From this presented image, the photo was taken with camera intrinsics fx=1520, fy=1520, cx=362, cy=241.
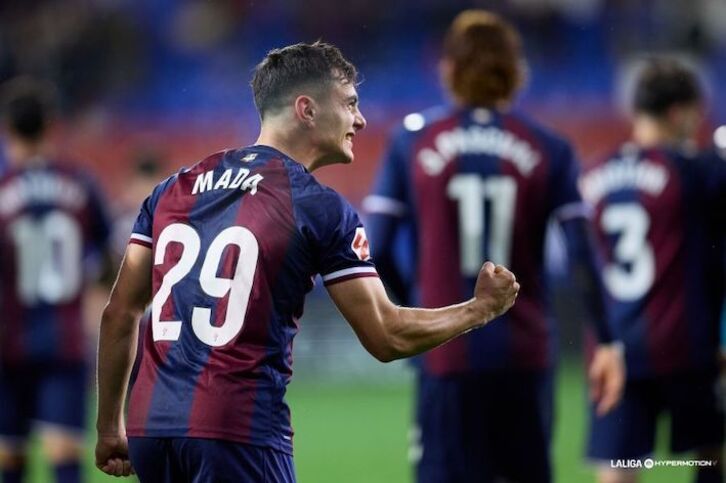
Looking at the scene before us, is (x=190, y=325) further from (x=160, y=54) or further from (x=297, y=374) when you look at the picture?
(x=160, y=54)

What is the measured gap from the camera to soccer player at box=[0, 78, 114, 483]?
280 inches

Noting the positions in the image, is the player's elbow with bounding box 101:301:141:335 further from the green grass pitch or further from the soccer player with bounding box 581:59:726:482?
the green grass pitch

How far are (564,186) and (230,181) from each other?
191 centimetres

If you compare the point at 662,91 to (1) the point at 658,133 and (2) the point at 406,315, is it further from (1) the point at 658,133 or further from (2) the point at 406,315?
(2) the point at 406,315

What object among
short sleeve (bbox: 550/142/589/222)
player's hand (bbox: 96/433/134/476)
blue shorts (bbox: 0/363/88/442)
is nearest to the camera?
player's hand (bbox: 96/433/134/476)

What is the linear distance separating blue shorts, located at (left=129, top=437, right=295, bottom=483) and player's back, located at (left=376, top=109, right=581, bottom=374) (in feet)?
5.64

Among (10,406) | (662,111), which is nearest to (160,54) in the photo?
(10,406)

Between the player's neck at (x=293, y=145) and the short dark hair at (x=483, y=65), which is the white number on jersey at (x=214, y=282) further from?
the short dark hair at (x=483, y=65)

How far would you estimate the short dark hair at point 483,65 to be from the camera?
551 cm

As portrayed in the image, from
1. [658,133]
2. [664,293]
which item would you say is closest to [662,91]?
[658,133]

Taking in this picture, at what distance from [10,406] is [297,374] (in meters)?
6.26

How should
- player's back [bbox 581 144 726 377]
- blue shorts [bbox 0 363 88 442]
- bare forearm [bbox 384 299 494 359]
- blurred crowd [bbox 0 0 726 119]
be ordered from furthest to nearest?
1. blurred crowd [bbox 0 0 726 119]
2. blue shorts [bbox 0 363 88 442]
3. player's back [bbox 581 144 726 377]
4. bare forearm [bbox 384 299 494 359]

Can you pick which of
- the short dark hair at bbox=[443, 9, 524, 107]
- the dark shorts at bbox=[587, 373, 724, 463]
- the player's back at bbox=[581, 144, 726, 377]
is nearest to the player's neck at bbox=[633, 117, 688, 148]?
the player's back at bbox=[581, 144, 726, 377]

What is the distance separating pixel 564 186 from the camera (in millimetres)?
5414
